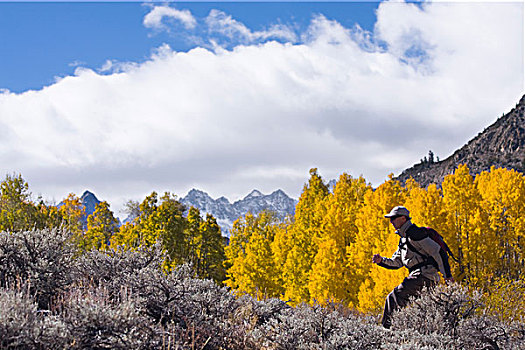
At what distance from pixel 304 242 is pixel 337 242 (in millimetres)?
3251

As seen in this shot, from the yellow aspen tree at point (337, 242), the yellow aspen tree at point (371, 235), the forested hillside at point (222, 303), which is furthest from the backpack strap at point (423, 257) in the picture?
the yellow aspen tree at point (337, 242)

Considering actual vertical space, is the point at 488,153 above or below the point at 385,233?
above

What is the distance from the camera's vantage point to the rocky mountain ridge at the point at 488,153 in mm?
96438

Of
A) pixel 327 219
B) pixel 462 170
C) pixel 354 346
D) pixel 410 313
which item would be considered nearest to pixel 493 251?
pixel 462 170

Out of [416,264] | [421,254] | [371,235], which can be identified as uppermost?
[371,235]

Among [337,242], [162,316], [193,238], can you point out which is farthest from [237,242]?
[162,316]

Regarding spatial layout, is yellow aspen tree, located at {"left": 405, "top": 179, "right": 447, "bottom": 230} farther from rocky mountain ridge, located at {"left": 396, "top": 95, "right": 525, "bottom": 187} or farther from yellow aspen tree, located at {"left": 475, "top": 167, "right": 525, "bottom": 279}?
rocky mountain ridge, located at {"left": 396, "top": 95, "right": 525, "bottom": 187}

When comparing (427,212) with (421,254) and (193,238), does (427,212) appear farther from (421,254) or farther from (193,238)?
(193,238)

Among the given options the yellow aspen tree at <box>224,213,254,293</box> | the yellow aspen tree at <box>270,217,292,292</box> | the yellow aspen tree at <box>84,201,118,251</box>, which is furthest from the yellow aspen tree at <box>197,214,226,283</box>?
the yellow aspen tree at <box>84,201,118,251</box>

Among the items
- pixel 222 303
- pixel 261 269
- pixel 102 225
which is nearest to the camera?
pixel 222 303

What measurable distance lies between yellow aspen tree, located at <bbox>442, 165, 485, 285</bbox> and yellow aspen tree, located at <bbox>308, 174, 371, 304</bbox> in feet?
11.5

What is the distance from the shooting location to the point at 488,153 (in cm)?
10600

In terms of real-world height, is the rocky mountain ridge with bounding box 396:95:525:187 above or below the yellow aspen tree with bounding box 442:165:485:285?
above

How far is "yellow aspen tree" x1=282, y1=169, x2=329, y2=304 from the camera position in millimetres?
19875
